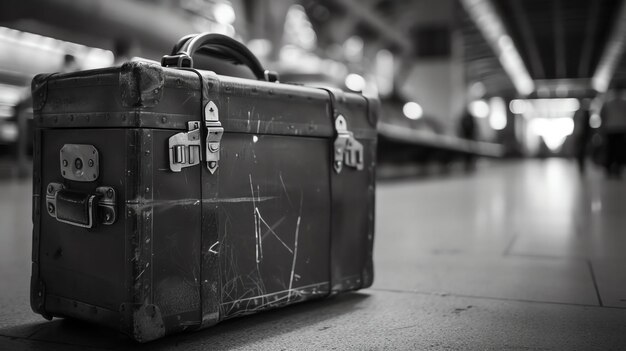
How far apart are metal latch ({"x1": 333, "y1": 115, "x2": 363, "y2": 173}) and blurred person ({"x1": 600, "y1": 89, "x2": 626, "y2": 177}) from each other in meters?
9.39

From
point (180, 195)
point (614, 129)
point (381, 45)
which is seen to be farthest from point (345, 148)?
point (381, 45)

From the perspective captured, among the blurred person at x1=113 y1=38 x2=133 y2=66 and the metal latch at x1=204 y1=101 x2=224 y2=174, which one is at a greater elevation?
the blurred person at x1=113 y1=38 x2=133 y2=66

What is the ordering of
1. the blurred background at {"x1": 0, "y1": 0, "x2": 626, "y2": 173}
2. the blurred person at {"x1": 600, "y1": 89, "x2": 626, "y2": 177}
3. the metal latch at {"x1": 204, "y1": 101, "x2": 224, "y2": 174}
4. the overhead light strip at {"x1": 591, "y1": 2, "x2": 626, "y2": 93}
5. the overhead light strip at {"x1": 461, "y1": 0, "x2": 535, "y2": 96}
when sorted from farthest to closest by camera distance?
1. the overhead light strip at {"x1": 591, "y1": 2, "x2": 626, "y2": 93}
2. the overhead light strip at {"x1": 461, "y1": 0, "x2": 535, "y2": 96}
3. the blurred person at {"x1": 600, "y1": 89, "x2": 626, "y2": 177}
4. the blurred background at {"x1": 0, "y1": 0, "x2": 626, "y2": 173}
5. the metal latch at {"x1": 204, "y1": 101, "x2": 224, "y2": 174}

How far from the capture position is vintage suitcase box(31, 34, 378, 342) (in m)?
1.23

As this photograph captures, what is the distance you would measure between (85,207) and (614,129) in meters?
10.4

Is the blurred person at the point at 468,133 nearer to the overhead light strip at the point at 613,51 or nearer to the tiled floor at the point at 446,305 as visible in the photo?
the overhead light strip at the point at 613,51

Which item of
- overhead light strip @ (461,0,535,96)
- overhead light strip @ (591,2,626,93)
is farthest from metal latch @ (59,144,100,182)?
overhead light strip @ (591,2,626,93)

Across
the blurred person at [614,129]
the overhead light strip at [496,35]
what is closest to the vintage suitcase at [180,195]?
the blurred person at [614,129]

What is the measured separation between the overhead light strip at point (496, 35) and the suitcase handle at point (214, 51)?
2176cm

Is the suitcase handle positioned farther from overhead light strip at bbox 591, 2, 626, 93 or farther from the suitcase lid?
overhead light strip at bbox 591, 2, 626, 93

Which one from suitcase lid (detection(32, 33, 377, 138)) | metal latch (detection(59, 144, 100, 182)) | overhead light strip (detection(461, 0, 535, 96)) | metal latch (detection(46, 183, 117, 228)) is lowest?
metal latch (detection(46, 183, 117, 228))

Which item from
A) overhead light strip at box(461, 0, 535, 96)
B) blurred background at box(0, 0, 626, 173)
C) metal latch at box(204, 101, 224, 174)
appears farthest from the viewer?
overhead light strip at box(461, 0, 535, 96)

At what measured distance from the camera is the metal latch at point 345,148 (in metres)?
1.70

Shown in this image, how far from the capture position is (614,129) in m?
9.94
